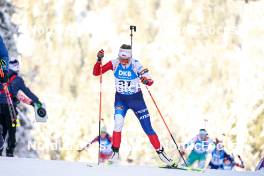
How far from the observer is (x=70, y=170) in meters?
4.11

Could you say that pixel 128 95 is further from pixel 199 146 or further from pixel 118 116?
pixel 199 146

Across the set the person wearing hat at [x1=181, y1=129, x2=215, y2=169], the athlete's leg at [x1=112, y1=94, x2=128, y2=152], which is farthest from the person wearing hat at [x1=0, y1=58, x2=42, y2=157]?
the person wearing hat at [x1=181, y1=129, x2=215, y2=169]

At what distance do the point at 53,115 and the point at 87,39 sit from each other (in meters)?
1.05

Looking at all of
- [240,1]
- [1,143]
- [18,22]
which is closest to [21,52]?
[18,22]

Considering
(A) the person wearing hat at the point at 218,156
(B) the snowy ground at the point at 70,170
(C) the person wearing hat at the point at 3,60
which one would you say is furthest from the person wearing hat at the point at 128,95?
(A) the person wearing hat at the point at 218,156

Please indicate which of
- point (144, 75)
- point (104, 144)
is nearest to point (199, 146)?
point (104, 144)

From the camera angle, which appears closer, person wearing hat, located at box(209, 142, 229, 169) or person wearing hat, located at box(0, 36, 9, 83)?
person wearing hat, located at box(0, 36, 9, 83)

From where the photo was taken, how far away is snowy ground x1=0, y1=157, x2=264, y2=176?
390 centimetres

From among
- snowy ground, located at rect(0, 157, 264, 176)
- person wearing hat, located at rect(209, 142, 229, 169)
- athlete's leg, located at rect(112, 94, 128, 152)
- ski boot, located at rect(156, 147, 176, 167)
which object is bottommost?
person wearing hat, located at rect(209, 142, 229, 169)

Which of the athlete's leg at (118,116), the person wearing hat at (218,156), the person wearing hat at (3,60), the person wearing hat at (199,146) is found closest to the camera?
the person wearing hat at (3,60)

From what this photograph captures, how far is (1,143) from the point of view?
5.10 metres

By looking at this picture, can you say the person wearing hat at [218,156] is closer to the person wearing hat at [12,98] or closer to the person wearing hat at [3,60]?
the person wearing hat at [12,98]

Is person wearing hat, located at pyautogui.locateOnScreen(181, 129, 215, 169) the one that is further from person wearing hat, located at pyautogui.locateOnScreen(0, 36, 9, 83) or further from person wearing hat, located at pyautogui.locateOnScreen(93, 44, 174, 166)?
person wearing hat, located at pyautogui.locateOnScreen(0, 36, 9, 83)

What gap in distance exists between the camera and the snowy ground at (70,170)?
3900mm
